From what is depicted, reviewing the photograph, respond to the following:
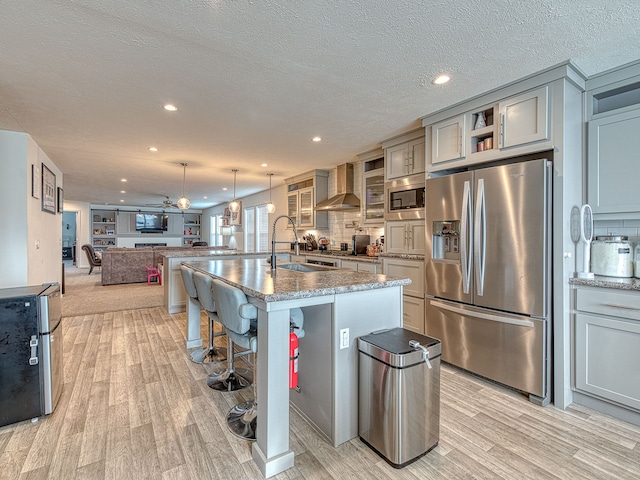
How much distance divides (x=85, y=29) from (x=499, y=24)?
2466 mm

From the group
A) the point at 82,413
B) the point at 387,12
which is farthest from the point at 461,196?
the point at 82,413

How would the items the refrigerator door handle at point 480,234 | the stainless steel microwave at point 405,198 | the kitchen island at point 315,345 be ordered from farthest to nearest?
the stainless steel microwave at point 405,198, the refrigerator door handle at point 480,234, the kitchen island at point 315,345

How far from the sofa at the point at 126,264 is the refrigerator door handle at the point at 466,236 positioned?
7.09 metres

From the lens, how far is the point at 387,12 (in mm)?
1751

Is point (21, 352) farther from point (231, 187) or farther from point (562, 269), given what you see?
point (231, 187)

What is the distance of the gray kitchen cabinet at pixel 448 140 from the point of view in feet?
9.78

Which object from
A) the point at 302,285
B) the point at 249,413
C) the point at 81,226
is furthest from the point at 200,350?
the point at 81,226

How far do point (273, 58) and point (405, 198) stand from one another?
2.31 meters

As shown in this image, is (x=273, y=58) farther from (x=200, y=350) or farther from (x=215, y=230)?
(x=215, y=230)

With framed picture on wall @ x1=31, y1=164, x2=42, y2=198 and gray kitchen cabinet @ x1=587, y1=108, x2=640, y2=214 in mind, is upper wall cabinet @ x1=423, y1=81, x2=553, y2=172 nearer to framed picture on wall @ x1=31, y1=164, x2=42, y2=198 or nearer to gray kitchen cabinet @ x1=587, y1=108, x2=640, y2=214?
gray kitchen cabinet @ x1=587, y1=108, x2=640, y2=214

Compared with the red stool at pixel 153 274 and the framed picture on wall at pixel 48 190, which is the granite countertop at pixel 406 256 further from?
the red stool at pixel 153 274

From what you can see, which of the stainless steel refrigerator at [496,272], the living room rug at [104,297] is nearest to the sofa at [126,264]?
the living room rug at [104,297]

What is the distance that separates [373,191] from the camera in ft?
15.6

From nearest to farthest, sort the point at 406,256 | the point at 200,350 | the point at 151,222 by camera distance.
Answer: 1. the point at 200,350
2. the point at 406,256
3. the point at 151,222
